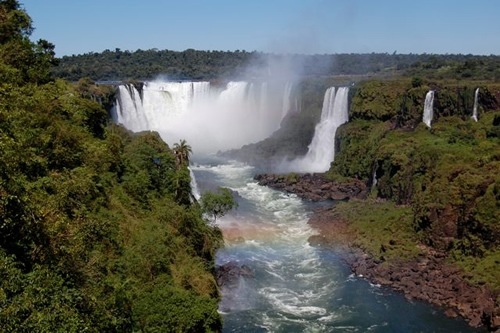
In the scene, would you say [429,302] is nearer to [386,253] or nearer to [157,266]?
[386,253]

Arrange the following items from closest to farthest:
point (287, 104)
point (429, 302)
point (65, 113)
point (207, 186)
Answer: point (65, 113) < point (429, 302) < point (207, 186) < point (287, 104)

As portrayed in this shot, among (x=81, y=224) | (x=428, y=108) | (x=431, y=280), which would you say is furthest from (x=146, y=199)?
(x=428, y=108)

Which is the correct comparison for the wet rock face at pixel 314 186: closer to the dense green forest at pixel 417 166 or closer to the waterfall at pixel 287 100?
the dense green forest at pixel 417 166

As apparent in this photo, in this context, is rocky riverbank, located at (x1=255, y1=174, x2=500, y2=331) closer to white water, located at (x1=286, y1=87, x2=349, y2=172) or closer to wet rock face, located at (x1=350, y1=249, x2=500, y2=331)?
wet rock face, located at (x1=350, y1=249, x2=500, y2=331)

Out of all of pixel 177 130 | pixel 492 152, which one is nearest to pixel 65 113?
pixel 492 152

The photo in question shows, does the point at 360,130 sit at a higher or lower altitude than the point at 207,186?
higher

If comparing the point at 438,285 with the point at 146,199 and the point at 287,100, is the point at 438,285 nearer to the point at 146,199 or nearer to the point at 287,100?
the point at 146,199
